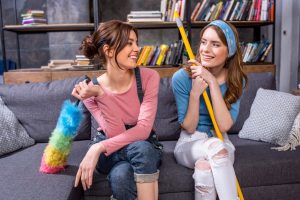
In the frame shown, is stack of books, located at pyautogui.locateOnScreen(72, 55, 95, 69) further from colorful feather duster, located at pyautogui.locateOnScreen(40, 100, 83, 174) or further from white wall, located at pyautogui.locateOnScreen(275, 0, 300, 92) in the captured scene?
white wall, located at pyautogui.locateOnScreen(275, 0, 300, 92)

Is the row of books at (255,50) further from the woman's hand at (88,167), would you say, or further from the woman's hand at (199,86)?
the woman's hand at (88,167)

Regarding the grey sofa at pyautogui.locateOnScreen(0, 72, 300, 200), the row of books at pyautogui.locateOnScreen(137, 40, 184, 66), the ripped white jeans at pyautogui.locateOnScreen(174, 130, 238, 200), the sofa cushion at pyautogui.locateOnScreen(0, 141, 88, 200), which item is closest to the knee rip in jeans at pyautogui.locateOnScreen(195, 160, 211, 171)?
the ripped white jeans at pyautogui.locateOnScreen(174, 130, 238, 200)

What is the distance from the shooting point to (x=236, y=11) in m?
3.27

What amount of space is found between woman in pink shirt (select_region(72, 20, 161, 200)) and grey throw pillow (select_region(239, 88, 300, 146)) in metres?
0.68

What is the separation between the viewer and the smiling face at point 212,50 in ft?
5.25

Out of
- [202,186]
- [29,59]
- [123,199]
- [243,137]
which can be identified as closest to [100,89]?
[123,199]

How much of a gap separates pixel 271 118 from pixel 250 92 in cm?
26

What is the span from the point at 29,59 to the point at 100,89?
8.05 ft

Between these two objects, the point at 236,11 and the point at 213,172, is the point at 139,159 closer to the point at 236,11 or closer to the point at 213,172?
the point at 213,172

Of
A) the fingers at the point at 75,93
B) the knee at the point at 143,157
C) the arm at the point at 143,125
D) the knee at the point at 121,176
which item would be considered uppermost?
the fingers at the point at 75,93

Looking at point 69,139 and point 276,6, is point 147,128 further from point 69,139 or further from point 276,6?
point 276,6

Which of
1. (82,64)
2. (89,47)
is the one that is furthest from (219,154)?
(82,64)

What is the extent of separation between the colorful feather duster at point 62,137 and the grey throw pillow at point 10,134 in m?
0.37

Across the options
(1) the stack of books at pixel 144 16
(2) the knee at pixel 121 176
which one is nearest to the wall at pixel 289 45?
(1) the stack of books at pixel 144 16
